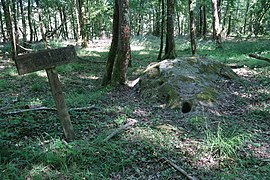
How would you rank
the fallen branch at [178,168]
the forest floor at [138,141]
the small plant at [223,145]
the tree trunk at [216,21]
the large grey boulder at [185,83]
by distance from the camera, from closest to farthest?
the fallen branch at [178,168], the forest floor at [138,141], the small plant at [223,145], the large grey boulder at [185,83], the tree trunk at [216,21]

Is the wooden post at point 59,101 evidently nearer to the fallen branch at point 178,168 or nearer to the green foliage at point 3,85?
the fallen branch at point 178,168

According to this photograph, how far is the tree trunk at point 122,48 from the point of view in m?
8.04

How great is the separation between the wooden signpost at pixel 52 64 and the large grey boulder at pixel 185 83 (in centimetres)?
312

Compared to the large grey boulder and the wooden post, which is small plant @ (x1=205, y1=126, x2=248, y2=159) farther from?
the wooden post

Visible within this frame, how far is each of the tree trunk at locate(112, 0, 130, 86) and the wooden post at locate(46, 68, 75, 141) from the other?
14.0ft

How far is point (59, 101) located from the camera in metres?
4.30

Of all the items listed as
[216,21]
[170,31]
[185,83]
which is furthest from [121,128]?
[216,21]

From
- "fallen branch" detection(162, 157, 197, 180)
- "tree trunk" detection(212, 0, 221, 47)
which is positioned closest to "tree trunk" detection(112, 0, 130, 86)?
"fallen branch" detection(162, 157, 197, 180)

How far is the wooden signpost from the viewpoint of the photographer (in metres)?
3.70

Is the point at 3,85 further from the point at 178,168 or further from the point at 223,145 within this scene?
the point at 223,145

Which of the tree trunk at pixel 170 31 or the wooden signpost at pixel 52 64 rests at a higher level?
the tree trunk at pixel 170 31

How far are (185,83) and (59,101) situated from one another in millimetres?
4100

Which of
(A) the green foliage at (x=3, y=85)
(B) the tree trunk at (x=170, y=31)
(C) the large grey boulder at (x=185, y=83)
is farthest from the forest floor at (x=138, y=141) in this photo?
(B) the tree trunk at (x=170, y=31)

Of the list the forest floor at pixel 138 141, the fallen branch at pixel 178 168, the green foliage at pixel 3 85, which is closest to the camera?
the fallen branch at pixel 178 168
